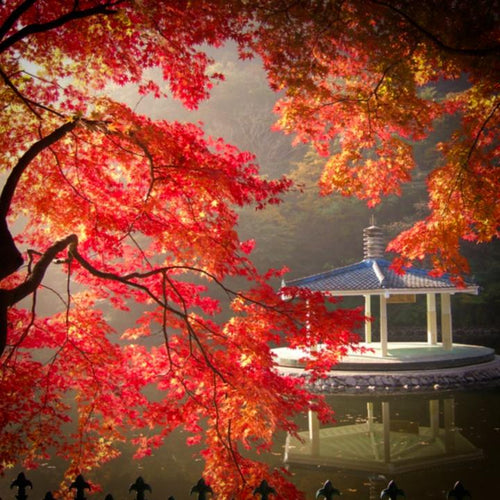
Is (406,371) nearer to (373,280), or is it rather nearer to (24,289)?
(373,280)

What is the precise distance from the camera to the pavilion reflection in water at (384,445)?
661 cm

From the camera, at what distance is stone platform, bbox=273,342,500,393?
1141 centimetres

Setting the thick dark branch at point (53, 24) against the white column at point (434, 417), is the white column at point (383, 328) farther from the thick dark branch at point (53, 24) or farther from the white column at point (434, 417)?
the thick dark branch at point (53, 24)

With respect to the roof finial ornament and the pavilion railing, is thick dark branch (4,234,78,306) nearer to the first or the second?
the pavilion railing

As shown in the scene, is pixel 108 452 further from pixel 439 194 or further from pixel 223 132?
pixel 223 132

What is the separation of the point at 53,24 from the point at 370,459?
6.38 m

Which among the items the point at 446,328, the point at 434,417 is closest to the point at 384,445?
the point at 434,417

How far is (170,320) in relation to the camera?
14.1 ft

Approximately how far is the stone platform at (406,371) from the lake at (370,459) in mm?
1784

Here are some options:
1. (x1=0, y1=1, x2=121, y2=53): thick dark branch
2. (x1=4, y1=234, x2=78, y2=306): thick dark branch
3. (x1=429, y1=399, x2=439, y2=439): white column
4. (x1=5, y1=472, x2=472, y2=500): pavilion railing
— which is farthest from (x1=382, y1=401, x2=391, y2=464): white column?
(x1=0, y1=1, x2=121, y2=53): thick dark branch

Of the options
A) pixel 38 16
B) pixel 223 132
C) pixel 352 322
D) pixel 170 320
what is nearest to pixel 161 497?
pixel 170 320

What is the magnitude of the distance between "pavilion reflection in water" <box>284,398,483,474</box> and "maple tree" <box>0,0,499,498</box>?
107 inches

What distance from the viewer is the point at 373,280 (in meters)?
13.4

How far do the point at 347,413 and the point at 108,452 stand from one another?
6136mm
